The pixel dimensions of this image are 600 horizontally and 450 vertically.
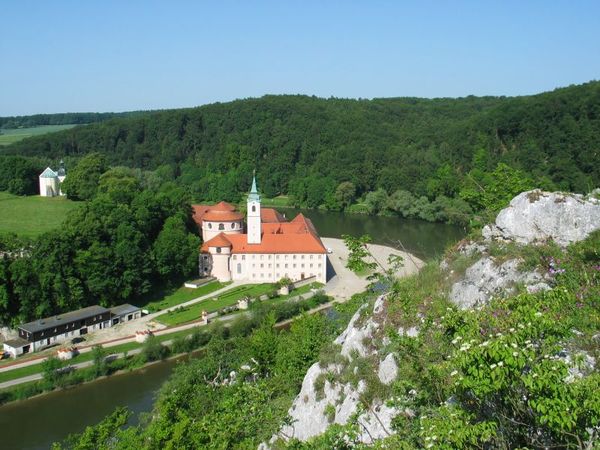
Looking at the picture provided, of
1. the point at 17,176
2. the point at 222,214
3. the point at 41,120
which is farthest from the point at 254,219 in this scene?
the point at 41,120

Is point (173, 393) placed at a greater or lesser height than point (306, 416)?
lesser

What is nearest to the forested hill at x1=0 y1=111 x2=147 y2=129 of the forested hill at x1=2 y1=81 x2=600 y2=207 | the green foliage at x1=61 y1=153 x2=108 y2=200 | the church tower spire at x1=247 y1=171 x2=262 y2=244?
the forested hill at x1=2 y1=81 x2=600 y2=207

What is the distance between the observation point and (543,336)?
6277 mm

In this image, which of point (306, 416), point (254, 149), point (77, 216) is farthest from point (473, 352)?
point (254, 149)

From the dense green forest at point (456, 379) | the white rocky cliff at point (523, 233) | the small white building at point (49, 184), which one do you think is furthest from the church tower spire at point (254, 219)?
the small white building at point (49, 184)

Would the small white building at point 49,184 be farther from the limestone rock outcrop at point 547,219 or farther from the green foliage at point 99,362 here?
the limestone rock outcrop at point 547,219

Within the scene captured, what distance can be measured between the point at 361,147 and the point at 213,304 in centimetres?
5535

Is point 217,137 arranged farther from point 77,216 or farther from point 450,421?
point 450,421

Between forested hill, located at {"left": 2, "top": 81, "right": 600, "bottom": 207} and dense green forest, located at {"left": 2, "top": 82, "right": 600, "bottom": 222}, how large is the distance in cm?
19

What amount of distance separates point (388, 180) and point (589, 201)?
6369 centimetres

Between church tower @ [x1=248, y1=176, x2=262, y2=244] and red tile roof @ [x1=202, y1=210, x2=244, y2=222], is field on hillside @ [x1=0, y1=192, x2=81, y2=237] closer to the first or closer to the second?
red tile roof @ [x1=202, y1=210, x2=244, y2=222]

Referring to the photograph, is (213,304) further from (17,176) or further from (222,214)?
(17,176)

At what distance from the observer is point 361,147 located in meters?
86.7

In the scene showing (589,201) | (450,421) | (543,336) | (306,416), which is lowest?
(306,416)
